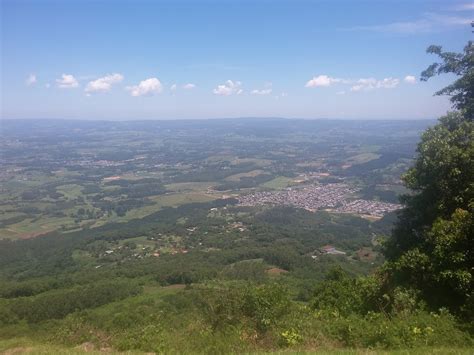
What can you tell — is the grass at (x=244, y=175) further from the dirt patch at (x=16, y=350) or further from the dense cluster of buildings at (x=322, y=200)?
the dirt patch at (x=16, y=350)

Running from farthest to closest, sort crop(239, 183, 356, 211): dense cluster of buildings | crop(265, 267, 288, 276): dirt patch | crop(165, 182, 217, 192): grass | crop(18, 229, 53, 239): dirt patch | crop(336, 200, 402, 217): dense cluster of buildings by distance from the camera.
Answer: crop(165, 182, 217, 192): grass → crop(239, 183, 356, 211): dense cluster of buildings → crop(336, 200, 402, 217): dense cluster of buildings → crop(18, 229, 53, 239): dirt patch → crop(265, 267, 288, 276): dirt patch

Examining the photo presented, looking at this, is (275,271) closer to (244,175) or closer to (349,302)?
(349,302)

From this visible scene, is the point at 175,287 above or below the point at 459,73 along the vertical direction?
below

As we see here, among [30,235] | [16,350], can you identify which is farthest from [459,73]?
[30,235]

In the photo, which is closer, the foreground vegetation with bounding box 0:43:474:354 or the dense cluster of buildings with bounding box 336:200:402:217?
the foreground vegetation with bounding box 0:43:474:354

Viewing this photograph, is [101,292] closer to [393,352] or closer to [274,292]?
[274,292]

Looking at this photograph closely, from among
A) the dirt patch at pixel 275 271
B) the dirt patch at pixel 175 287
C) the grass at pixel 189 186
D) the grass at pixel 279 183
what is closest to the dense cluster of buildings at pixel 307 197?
the grass at pixel 279 183

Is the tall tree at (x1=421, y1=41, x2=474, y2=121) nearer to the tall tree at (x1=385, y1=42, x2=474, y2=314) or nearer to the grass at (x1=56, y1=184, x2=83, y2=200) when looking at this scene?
the tall tree at (x1=385, y1=42, x2=474, y2=314)

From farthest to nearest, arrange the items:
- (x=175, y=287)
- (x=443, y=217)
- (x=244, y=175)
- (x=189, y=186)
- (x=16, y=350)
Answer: (x=244, y=175) → (x=189, y=186) → (x=175, y=287) → (x=443, y=217) → (x=16, y=350)

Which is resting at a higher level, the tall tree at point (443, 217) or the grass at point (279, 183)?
the tall tree at point (443, 217)

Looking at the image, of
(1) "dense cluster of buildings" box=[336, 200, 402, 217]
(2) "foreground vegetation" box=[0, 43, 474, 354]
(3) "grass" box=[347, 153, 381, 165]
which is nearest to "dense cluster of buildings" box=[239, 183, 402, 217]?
(1) "dense cluster of buildings" box=[336, 200, 402, 217]

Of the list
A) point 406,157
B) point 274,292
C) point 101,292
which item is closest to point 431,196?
point 274,292
